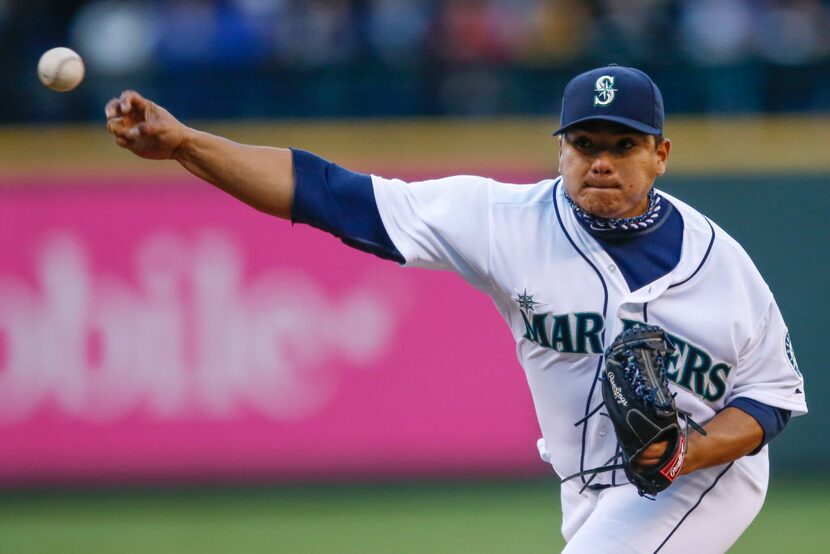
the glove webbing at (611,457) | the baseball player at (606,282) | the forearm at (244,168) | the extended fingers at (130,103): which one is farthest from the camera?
the baseball player at (606,282)

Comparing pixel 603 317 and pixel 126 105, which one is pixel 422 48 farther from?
pixel 126 105

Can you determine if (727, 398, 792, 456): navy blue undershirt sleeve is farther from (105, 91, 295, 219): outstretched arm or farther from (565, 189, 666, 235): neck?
(105, 91, 295, 219): outstretched arm

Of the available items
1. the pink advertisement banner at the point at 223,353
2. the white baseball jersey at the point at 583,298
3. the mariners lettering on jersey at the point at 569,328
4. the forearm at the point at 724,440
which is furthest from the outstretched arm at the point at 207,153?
the pink advertisement banner at the point at 223,353

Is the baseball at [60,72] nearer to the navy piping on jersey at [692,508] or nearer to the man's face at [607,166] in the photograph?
the man's face at [607,166]

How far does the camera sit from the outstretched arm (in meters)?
3.86

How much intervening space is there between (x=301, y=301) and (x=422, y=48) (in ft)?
7.42

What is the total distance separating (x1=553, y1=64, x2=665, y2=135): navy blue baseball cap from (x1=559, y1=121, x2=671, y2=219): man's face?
0.04 meters

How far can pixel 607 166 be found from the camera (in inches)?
164

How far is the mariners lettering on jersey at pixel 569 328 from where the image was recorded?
426cm

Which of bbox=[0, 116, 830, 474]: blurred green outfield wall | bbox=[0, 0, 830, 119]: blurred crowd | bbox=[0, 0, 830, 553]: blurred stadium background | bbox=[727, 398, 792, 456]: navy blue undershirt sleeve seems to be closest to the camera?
bbox=[727, 398, 792, 456]: navy blue undershirt sleeve

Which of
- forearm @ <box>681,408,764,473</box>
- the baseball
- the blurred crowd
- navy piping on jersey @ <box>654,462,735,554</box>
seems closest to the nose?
forearm @ <box>681,408,764,473</box>

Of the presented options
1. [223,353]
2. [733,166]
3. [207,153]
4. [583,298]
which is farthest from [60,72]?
[733,166]

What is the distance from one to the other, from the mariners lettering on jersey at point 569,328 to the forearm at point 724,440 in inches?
16.6

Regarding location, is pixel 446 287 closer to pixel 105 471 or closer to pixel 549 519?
pixel 549 519
